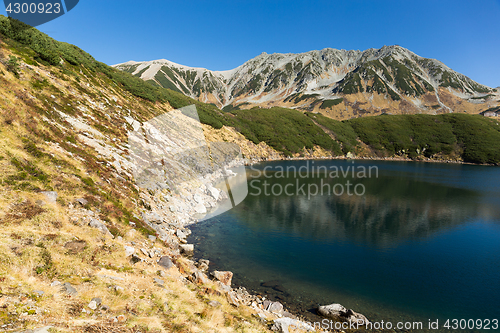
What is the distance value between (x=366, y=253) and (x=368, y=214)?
48.4ft

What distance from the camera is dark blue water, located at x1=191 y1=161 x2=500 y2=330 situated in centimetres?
1789

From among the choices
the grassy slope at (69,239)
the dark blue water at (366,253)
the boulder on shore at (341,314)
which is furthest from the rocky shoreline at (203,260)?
the dark blue water at (366,253)

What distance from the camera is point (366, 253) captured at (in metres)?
25.3

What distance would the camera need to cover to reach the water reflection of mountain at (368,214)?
101 ft

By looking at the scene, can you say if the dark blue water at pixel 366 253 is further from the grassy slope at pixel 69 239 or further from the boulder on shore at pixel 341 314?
the grassy slope at pixel 69 239

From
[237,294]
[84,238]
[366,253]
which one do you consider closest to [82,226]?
[84,238]

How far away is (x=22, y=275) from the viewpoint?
8.52 meters

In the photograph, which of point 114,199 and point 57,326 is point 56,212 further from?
point 57,326

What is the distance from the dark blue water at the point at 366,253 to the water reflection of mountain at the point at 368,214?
0.53 feet

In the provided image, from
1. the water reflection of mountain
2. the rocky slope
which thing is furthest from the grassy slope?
the water reflection of mountain

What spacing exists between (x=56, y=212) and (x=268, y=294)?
587 inches

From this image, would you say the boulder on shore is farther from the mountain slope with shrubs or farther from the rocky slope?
the mountain slope with shrubs

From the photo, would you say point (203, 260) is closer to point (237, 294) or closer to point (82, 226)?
point (237, 294)

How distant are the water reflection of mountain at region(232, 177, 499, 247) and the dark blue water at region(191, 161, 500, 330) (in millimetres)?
160
